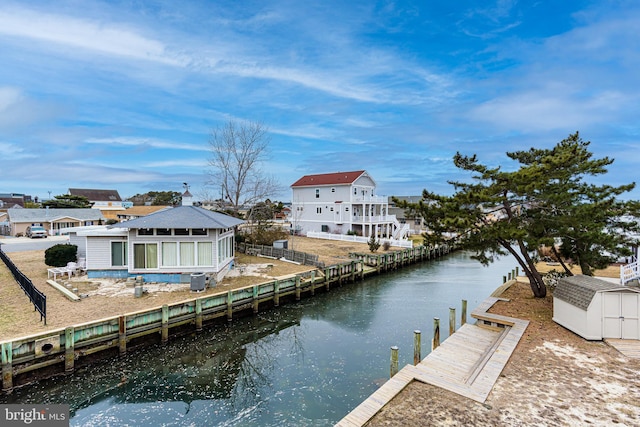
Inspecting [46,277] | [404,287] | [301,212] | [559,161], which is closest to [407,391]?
[559,161]

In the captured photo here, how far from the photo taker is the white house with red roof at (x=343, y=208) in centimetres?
4084

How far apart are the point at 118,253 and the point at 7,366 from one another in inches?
370

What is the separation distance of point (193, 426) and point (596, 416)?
825 cm

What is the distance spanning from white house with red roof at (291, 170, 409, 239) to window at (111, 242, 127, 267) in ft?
87.0

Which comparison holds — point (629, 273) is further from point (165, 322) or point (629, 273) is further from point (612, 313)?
point (165, 322)

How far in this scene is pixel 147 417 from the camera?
804 centimetres

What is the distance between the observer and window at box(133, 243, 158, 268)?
16.9 m

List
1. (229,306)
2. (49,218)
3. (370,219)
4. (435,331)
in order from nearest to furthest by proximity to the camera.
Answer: (435,331), (229,306), (370,219), (49,218)

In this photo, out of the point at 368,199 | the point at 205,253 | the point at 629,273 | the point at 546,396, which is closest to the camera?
the point at 546,396

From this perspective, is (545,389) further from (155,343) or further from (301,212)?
(301,212)

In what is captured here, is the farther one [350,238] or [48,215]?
[48,215]

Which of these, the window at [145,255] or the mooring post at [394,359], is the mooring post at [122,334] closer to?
the window at [145,255]

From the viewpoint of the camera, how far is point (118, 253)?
1753 cm

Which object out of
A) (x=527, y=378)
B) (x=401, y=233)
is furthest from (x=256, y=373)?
(x=401, y=233)
